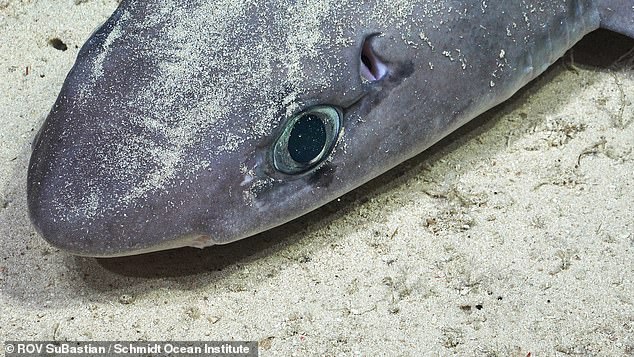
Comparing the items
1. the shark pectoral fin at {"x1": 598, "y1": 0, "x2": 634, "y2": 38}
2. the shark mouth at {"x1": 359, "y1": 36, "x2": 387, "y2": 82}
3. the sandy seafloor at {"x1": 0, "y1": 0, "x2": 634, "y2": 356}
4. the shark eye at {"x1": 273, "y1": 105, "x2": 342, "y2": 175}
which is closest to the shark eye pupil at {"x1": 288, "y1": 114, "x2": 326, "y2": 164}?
the shark eye at {"x1": 273, "y1": 105, "x2": 342, "y2": 175}

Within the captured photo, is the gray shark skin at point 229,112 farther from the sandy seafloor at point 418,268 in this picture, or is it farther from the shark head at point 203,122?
the sandy seafloor at point 418,268

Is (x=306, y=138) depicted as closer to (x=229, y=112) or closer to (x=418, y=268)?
(x=229, y=112)

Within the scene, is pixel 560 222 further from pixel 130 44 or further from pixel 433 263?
pixel 130 44

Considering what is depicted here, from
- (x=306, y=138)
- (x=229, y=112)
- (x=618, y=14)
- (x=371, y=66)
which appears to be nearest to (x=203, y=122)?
(x=229, y=112)

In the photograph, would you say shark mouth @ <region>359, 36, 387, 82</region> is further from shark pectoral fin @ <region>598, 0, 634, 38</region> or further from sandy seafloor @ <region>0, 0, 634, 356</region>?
shark pectoral fin @ <region>598, 0, 634, 38</region>

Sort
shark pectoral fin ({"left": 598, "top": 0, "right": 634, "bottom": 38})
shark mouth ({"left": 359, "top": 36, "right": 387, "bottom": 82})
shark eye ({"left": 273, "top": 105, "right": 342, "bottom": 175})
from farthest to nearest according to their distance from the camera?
shark pectoral fin ({"left": 598, "top": 0, "right": 634, "bottom": 38}), shark mouth ({"left": 359, "top": 36, "right": 387, "bottom": 82}), shark eye ({"left": 273, "top": 105, "right": 342, "bottom": 175})
